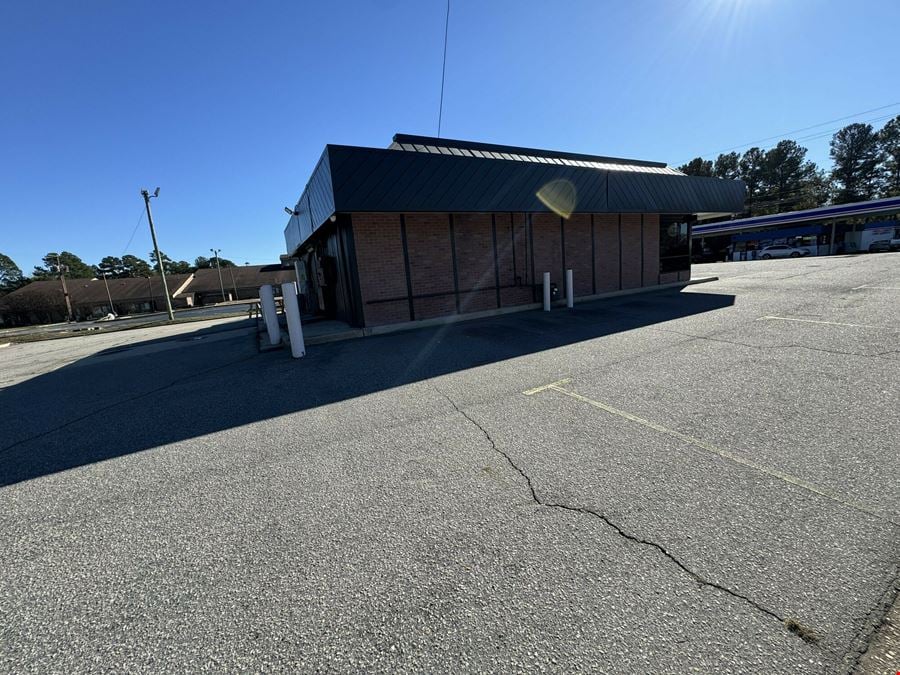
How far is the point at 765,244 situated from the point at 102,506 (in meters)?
47.7

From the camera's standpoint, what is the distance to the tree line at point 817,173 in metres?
53.9

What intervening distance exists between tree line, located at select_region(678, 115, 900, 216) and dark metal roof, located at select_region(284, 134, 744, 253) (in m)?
56.6

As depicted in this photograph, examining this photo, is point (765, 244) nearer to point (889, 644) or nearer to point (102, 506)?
point (889, 644)

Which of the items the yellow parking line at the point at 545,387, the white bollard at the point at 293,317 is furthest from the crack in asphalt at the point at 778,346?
the white bollard at the point at 293,317

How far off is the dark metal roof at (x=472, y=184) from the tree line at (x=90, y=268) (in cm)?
9446

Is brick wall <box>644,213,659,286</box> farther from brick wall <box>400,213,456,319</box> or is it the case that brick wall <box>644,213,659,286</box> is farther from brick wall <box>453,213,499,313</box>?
brick wall <box>400,213,456,319</box>

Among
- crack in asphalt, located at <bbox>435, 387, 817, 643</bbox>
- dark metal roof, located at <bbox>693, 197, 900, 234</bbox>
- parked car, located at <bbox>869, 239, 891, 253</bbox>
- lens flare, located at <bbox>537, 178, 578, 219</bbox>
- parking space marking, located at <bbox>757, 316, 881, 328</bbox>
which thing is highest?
dark metal roof, located at <bbox>693, 197, 900, 234</bbox>

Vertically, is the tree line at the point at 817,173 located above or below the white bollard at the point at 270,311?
above

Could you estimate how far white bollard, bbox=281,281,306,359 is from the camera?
25.3ft

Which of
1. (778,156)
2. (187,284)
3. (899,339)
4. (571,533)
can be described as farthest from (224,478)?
(778,156)

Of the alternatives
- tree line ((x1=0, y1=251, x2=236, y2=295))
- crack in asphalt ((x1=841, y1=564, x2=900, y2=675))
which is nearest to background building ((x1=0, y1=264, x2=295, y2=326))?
tree line ((x1=0, y1=251, x2=236, y2=295))

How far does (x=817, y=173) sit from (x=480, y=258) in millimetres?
81647

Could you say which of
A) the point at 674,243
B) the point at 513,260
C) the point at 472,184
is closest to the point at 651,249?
the point at 674,243

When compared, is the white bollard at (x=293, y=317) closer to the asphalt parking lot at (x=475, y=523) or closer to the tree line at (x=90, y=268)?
the asphalt parking lot at (x=475, y=523)
